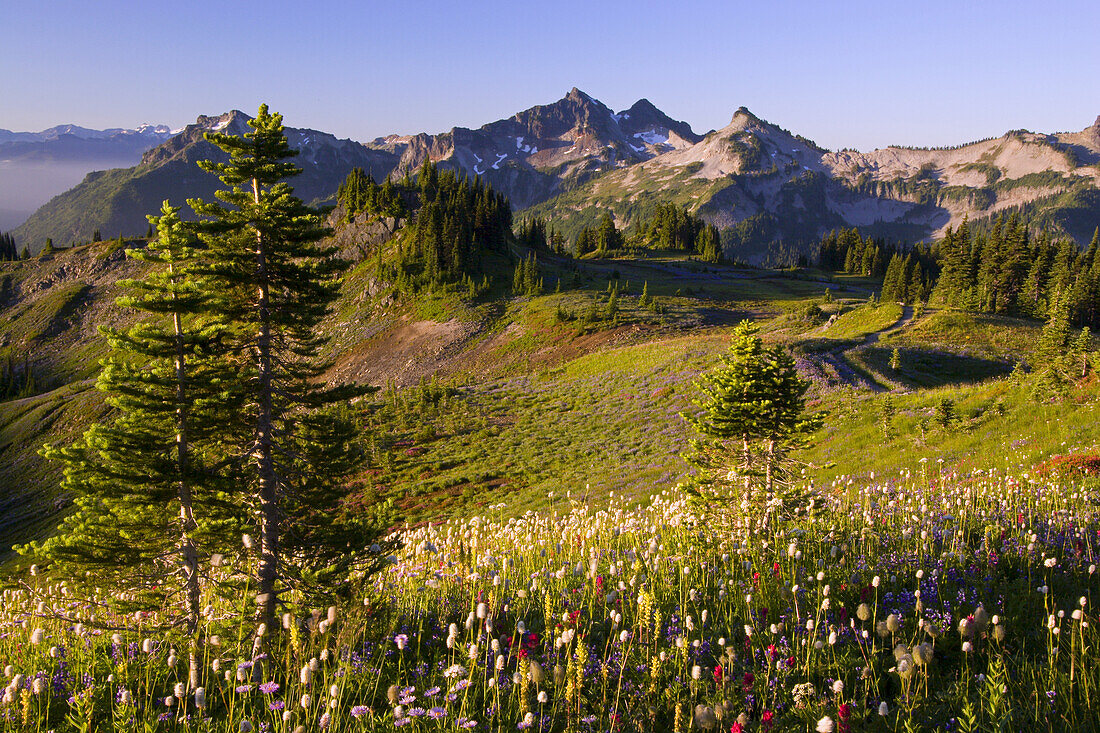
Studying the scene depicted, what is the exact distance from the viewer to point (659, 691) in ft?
11.7

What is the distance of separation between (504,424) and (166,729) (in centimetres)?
3922

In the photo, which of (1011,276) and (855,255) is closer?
(1011,276)

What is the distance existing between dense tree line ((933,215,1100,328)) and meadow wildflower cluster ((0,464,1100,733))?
84.9 meters

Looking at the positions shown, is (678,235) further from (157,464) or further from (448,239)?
(157,464)

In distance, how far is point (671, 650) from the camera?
384cm

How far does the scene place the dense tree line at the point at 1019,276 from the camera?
2820 inches

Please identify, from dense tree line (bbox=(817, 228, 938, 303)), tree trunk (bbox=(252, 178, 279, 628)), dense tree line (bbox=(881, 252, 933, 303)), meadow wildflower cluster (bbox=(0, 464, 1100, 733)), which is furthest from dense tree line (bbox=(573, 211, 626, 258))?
meadow wildflower cluster (bbox=(0, 464, 1100, 733))

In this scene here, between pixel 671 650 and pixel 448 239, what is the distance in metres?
91.8

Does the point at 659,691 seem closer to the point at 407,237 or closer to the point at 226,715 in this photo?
the point at 226,715

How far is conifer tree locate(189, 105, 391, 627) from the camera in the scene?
8.27 metres

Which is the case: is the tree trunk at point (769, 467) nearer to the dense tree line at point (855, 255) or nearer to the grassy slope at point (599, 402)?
the grassy slope at point (599, 402)

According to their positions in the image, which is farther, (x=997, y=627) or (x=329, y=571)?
(x=329, y=571)

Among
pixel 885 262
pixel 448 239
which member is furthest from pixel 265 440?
pixel 885 262

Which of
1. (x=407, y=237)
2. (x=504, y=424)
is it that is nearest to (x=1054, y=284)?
(x=504, y=424)
